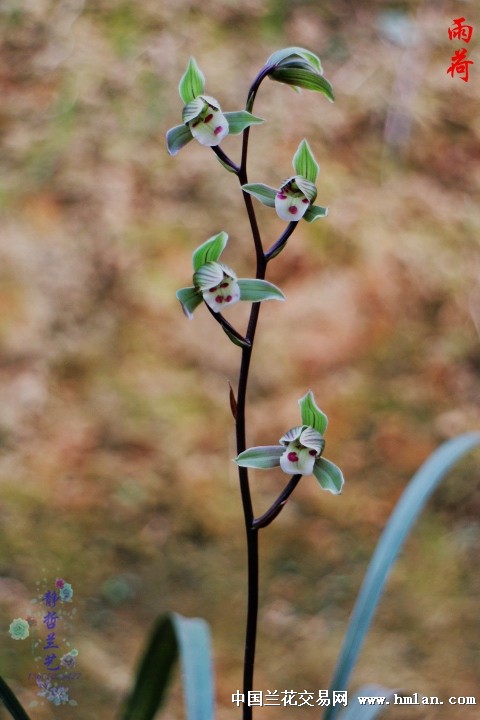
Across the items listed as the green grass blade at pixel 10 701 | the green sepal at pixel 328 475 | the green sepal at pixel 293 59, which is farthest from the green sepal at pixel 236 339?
the green grass blade at pixel 10 701

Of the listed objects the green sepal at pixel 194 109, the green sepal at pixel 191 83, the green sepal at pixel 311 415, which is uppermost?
the green sepal at pixel 191 83

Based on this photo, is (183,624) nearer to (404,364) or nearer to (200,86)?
(200,86)

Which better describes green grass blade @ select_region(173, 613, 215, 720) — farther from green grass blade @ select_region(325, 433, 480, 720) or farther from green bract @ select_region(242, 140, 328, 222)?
green bract @ select_region(242, 140, 328, 222)

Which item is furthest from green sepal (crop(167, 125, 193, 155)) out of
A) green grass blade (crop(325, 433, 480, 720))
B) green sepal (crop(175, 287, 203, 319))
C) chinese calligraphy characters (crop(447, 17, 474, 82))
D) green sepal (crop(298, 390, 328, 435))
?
chinese calligraphy characters (crop(447, 17, 474, 82))

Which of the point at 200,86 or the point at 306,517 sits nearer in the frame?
the point at 200,86

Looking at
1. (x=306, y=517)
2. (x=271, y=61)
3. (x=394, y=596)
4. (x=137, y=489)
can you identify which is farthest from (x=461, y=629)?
(x=271, y=61)

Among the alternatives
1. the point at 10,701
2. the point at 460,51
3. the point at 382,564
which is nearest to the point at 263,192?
the point at 382,564

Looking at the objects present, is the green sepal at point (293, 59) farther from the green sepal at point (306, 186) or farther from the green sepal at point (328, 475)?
the green sepal at point (328, 475)
